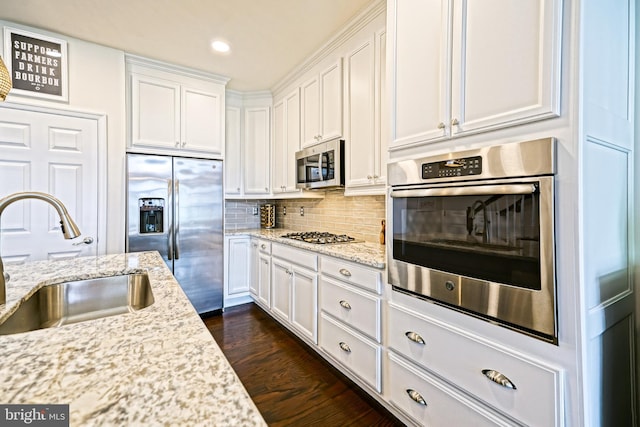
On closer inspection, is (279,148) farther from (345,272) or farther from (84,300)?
(84,300)

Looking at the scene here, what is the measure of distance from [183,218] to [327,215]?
4.93ft

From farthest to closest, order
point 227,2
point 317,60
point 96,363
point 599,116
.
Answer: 1. point 317,60
2. point 227,2
3. point 599,116
4. point 96,363

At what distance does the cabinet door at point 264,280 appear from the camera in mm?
3098

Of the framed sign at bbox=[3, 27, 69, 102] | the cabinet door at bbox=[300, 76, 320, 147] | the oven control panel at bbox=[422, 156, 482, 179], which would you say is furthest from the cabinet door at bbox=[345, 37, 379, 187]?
the framed sign at bbox=[3, 27, 69, 102]

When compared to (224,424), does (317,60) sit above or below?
above

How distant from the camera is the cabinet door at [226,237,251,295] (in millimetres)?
3463

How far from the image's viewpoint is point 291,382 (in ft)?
6.83

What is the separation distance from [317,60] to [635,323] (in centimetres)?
281

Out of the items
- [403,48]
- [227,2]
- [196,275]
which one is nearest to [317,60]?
[227,2]

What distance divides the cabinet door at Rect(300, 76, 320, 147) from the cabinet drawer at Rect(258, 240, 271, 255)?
1087 mm

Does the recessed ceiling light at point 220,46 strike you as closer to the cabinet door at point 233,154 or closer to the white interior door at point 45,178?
the cabinet door at point 233,154

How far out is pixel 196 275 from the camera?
125 inches

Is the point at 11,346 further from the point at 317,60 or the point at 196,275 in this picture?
the point at 317,60

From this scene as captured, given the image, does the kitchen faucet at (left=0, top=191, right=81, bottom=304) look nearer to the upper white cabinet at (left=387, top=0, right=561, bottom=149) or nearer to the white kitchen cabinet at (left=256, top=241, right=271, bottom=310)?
the upper white cabinet at (left=387, top=0, right=561, bottom=149)
